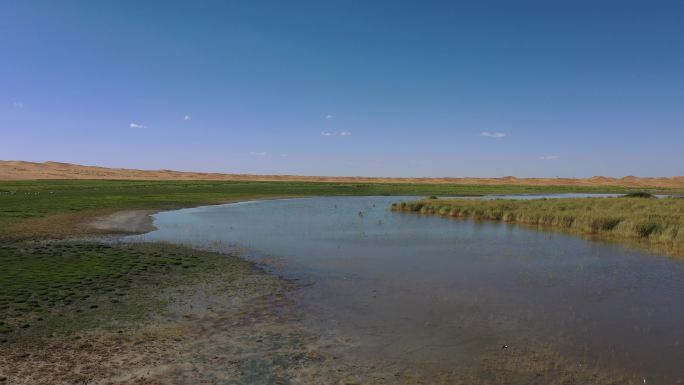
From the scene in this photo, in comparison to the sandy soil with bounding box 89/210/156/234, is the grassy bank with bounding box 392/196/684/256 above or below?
above

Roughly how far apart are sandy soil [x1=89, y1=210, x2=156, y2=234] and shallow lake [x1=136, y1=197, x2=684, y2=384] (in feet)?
9.02

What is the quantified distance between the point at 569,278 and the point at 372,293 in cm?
703

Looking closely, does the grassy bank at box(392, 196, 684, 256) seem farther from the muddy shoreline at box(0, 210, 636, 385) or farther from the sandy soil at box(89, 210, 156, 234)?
the sandy soil at box(89, 210, 156, 234)

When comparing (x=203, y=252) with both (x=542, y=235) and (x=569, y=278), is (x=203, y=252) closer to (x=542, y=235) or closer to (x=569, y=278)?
(x=569, y=278)

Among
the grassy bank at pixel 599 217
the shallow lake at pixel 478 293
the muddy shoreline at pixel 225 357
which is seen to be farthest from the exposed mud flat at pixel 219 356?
the grassy bank at pixel 599 217

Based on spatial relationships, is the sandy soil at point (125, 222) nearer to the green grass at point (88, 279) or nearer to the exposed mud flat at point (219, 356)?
the green grass at point (88, 279)

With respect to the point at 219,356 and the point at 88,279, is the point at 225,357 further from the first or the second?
the point at 88,279

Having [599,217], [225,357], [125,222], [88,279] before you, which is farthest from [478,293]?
[125,222]

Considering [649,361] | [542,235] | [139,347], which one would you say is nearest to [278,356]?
[139,347]

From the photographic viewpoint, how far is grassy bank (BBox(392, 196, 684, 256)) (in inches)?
954

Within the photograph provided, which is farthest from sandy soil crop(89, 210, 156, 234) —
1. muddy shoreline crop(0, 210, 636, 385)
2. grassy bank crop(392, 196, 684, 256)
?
grassy bank crop(392, 196, 684, 256)

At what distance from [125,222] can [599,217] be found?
1186 inches

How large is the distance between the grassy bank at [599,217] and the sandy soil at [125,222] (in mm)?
22471

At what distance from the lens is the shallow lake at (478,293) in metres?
9.21
